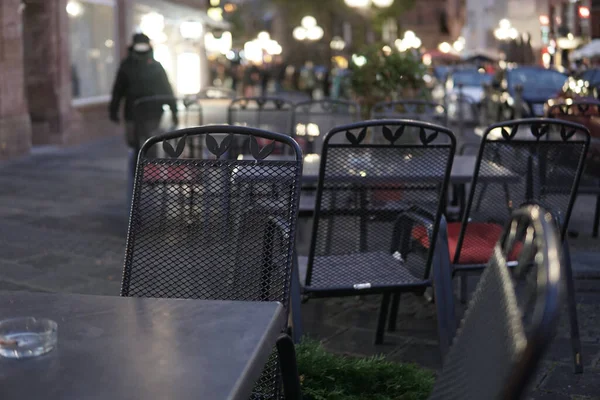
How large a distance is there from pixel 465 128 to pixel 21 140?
10229 mm

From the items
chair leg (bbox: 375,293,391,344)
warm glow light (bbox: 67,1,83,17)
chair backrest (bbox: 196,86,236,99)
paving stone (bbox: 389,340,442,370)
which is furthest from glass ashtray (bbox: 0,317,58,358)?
warm glow light (bbox: 67,1,83,17)

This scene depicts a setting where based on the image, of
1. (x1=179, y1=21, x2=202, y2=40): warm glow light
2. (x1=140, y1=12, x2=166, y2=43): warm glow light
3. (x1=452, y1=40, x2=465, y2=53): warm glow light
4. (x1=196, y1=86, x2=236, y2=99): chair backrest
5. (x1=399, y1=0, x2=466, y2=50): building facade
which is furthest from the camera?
(x1=399, y1=0, x2=466, y2=50): building facade

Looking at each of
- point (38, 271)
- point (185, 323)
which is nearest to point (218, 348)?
point (185, 323)

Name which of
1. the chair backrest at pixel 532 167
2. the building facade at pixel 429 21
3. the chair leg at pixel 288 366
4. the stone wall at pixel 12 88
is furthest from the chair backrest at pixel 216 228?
the building facade at pixel 429 21

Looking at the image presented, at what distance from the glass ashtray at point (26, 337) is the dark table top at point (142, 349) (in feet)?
0.05

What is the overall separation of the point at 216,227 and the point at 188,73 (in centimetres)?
2954

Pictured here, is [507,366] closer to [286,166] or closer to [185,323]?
[185,323]

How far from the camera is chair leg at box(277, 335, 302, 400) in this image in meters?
2.46

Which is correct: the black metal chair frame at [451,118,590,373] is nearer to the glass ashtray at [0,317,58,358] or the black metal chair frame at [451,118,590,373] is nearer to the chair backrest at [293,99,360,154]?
the glass ashtray at [0,317,58,358]

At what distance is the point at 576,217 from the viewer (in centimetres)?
848

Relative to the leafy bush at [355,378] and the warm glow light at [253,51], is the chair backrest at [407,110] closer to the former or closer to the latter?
the leafy bush at [355,378]

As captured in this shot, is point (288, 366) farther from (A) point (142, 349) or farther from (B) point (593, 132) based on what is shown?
(B) point (593, 132)

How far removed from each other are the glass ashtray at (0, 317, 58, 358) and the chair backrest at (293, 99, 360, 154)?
5498mm

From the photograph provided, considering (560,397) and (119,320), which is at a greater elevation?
(119,320)
